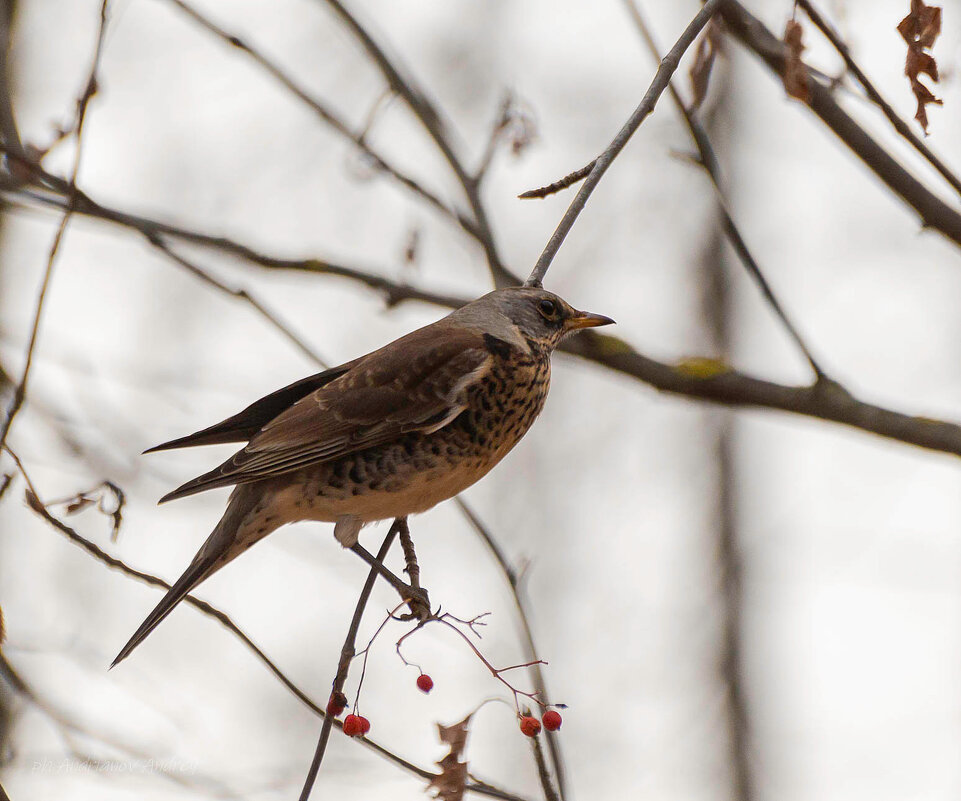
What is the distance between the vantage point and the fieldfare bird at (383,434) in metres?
3.89

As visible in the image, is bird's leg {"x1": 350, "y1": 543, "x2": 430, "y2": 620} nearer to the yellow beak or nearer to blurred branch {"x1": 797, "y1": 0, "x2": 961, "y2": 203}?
the yellow beak

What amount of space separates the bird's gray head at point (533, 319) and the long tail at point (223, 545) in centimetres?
108

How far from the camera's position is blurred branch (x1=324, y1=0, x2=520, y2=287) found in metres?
4.69

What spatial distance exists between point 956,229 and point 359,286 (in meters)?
2.27

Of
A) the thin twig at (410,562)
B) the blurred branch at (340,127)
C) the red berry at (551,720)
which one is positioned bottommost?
the red berry at (551,720)

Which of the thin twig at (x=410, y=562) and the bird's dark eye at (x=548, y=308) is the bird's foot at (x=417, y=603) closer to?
A: the thin twig at (x=410, y=562)

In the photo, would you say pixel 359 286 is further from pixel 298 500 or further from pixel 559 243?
pixel 559 243

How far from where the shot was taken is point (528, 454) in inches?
474

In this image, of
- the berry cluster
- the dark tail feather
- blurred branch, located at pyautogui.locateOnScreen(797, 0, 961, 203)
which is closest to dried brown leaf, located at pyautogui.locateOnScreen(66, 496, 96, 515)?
the dark tail feather

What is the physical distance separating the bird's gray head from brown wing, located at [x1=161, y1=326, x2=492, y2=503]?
0.14 meters

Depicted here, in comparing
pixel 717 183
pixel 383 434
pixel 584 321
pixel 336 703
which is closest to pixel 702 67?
pixel 717 183

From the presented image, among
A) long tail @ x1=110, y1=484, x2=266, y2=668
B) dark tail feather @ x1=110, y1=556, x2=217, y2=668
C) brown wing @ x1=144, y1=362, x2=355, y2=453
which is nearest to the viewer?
dark tail feather @ x1=110, y1=556, x2=217, y2=668

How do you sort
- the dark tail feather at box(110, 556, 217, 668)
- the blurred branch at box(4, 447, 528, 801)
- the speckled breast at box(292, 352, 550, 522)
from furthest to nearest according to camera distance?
the speckled breast at box(292, 352, 550, 522)
the dark tail feather at box(110, 556, 217, 668)
the blurred branch at box(4, 447, 528, 801)

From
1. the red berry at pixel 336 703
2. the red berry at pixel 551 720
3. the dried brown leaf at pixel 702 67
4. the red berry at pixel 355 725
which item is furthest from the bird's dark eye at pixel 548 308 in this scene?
the red berry at pixel 336 703
